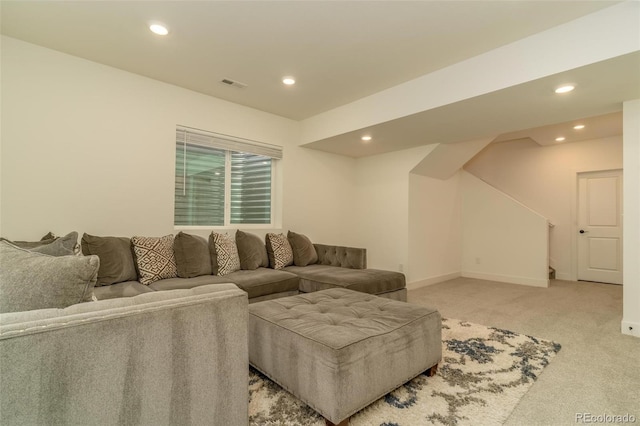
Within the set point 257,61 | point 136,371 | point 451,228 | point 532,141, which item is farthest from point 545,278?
point 136,371

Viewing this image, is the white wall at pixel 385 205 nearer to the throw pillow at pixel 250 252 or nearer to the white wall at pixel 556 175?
the throw pillow at pixel 250 252

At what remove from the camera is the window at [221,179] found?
338 cm

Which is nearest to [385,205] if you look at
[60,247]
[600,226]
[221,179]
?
[221,179]

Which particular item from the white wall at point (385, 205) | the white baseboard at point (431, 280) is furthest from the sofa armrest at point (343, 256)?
the white baseboard at point (431, 280)

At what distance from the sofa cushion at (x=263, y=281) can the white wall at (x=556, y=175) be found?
5.08 meters

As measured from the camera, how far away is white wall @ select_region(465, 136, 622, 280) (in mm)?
5125

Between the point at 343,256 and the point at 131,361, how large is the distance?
2998mm

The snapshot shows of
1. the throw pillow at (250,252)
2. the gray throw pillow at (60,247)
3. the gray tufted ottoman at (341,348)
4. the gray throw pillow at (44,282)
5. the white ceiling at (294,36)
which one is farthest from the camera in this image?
the throw pillow at (250,252)

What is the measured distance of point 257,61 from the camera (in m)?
2.73

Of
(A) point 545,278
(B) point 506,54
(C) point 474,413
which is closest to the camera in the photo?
(C) point 474,413

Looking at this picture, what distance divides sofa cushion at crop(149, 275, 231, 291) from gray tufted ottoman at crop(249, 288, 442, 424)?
33.6 inches

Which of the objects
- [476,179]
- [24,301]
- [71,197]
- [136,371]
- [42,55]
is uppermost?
[42,55]

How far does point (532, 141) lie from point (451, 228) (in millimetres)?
2333

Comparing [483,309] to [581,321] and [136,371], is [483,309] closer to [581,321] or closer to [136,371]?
[581,321]
